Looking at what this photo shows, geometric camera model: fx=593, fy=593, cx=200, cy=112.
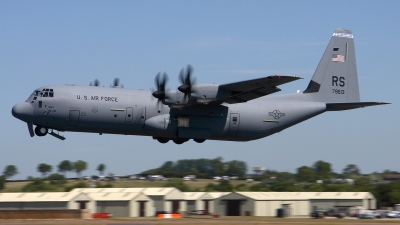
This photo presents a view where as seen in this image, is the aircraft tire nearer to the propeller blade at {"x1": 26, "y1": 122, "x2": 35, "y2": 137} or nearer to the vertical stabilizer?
the propeller blade at {"x1": 26, "y1": 122, "x2": 35, "y2": 137}

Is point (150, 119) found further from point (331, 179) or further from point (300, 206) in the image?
point (331, 179)

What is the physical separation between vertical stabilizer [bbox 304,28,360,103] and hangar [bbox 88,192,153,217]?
14660 millimetres

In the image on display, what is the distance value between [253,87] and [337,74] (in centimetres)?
775

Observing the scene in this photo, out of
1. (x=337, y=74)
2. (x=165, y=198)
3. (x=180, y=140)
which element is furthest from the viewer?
(x=165, y=198)

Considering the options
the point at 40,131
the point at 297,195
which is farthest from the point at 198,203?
the point at 40,131

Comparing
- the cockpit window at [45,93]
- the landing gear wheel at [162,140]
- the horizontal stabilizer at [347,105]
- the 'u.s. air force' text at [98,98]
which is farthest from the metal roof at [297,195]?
the cockpit window at [45,93]

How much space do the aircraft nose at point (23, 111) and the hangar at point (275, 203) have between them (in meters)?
19.5

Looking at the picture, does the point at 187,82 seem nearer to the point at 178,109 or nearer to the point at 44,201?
the point at 178,109

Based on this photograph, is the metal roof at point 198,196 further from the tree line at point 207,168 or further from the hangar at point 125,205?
the tree line at point 207,168

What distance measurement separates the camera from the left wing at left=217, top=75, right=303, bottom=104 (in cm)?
2641

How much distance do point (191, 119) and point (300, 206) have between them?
17.7m

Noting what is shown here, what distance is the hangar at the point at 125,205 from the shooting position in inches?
1591

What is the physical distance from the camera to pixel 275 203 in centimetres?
4262

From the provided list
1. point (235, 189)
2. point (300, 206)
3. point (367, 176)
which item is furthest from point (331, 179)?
point (300, 206)
